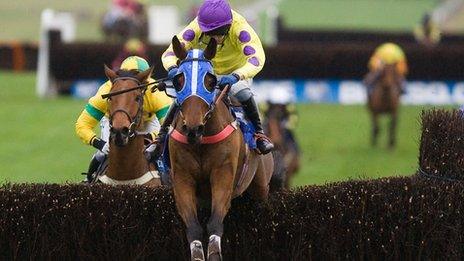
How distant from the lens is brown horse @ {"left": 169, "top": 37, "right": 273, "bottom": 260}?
8445mm

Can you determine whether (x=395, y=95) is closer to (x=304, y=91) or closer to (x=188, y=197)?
(x=304, y=91)

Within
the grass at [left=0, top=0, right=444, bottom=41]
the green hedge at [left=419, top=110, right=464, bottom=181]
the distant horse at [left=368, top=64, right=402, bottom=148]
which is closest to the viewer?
the green hedge at [left=419, top=110, right=464, bottom=181]

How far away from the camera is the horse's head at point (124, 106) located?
9531mm

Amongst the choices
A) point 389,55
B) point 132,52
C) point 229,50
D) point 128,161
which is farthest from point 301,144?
point 229,50

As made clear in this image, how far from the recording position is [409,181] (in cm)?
969

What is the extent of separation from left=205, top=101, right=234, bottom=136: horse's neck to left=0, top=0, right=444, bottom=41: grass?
33893mm

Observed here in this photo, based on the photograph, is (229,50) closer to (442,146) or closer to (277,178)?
(277,178)

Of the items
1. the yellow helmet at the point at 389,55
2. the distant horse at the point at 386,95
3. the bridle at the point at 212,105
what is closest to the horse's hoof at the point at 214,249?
the bridle at the point at 212,105

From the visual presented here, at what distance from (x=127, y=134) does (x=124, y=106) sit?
0.67ft

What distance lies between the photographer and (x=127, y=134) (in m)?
9.59

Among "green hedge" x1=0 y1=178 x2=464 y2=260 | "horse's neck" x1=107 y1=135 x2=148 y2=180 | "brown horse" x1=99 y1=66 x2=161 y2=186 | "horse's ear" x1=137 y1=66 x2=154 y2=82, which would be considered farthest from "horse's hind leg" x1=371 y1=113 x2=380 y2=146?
"green hedge" x1=0 y1=178 x2=464 y2=260

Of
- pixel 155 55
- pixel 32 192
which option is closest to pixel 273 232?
pixel 32 192

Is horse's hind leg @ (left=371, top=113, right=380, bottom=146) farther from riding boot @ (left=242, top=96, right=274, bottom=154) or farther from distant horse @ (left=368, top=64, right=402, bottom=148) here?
riding boot @ (left=242, top=96, right=274, bottom=154)

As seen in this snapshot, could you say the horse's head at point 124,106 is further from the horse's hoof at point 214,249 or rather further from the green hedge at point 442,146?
the green hedge at point 442,146
